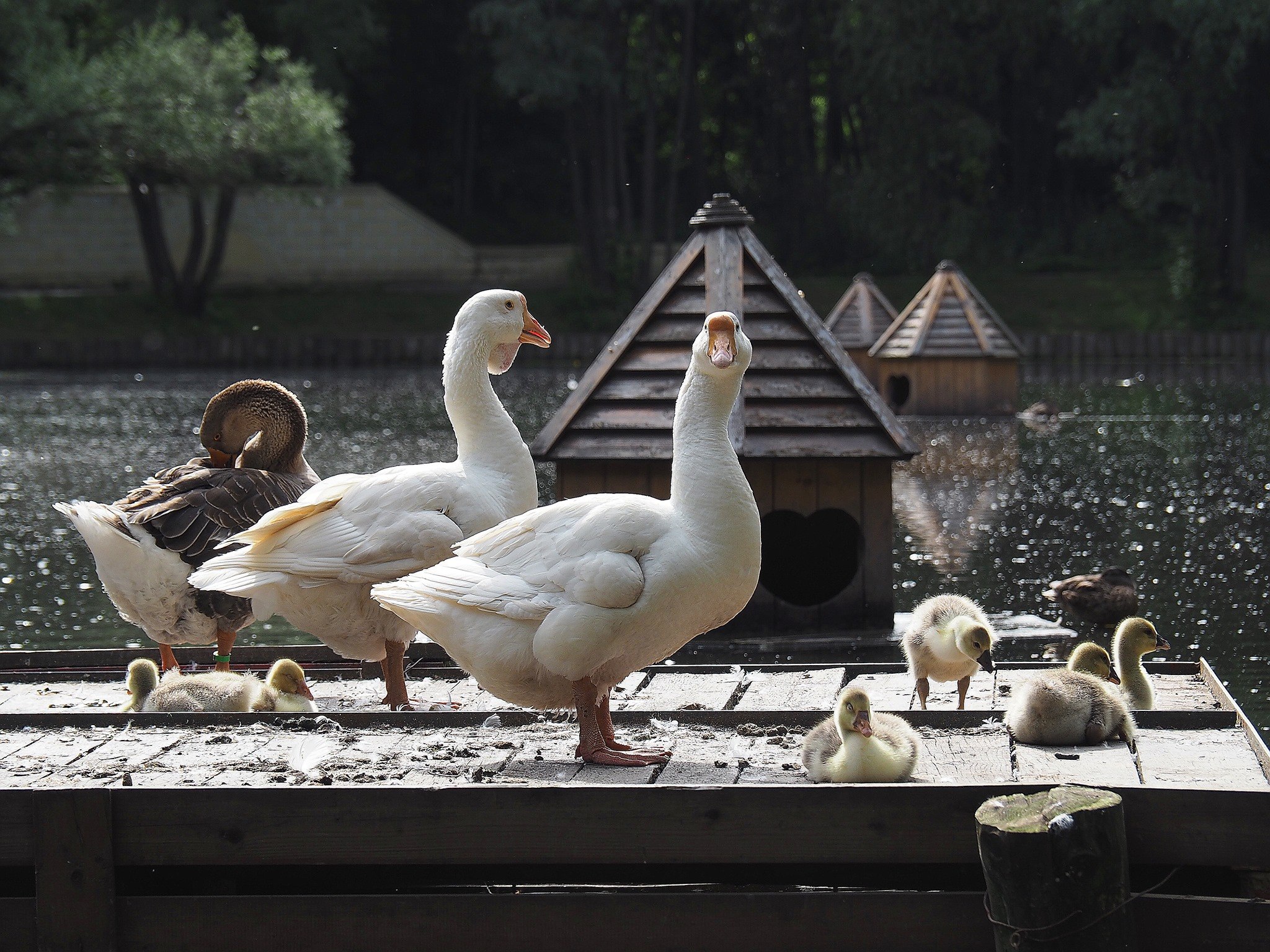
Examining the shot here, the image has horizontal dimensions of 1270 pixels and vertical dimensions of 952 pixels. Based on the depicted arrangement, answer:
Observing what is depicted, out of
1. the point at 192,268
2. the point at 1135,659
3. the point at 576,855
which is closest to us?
the point at 576,855

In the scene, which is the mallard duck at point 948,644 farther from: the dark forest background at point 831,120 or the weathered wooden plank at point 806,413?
the dark forest background at point 831,120

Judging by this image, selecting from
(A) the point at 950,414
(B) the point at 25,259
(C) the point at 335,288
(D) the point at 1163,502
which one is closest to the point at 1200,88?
(A) the point at 950,414

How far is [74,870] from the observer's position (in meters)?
4.68

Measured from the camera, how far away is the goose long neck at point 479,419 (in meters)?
6.77

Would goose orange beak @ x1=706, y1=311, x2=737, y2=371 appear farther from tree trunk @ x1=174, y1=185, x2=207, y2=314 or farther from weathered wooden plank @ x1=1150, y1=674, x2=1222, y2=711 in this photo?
tree trunk @ x1=174, y1=185, x2=207, y2=314

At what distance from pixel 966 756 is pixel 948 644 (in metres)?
1.19

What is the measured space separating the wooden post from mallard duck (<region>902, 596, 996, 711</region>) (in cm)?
199

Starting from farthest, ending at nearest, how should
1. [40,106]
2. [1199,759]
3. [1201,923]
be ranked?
[40,106] → [1199,759] → [1201,923]

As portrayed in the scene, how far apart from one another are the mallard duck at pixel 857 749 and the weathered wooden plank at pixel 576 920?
38 centimetres

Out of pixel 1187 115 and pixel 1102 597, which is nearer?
pixel 1102 597

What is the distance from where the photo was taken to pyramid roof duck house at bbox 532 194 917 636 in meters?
9.50

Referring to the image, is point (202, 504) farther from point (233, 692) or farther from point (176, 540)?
point (233, 692)

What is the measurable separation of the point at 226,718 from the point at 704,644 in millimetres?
4187

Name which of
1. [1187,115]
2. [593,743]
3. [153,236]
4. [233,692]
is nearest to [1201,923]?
[593,743]
